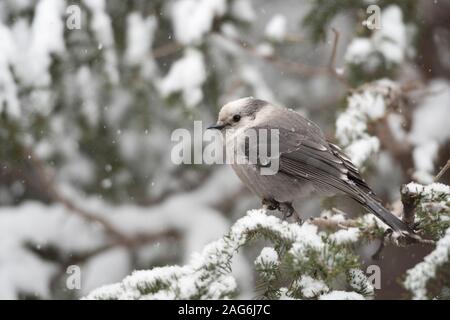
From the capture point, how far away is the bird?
3426 mm

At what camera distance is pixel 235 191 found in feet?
17.6

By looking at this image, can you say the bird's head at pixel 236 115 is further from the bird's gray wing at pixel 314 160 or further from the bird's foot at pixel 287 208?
the bird's foot at pixel 287 208

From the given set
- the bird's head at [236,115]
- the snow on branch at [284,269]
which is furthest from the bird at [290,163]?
the snow on branch at [284,269]

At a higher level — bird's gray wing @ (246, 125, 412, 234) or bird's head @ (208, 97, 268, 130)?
bird's head @ (208, 97, 268, 130)

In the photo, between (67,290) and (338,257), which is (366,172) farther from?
(67,290)

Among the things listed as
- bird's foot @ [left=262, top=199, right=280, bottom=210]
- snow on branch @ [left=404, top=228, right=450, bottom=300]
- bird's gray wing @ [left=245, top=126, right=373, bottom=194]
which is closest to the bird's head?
bird's gray wing @ [left=245, top=126, right=373, bottom=194]

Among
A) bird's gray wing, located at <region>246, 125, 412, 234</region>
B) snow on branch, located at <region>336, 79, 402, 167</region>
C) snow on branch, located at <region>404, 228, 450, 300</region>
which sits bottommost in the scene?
snow on branch, located at <region>404, 228, 450, 300</region>

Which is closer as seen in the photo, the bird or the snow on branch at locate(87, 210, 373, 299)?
the snow on branch at locate(87, 210, 373, 299)

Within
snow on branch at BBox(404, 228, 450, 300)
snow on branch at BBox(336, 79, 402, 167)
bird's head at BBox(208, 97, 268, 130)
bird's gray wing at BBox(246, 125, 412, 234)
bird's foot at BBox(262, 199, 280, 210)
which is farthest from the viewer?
bird's head at BBox(208, 97, 268, 130)

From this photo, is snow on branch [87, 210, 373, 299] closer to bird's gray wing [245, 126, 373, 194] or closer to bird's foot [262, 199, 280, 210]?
bird's gray wing [245, 126, 373, 194]

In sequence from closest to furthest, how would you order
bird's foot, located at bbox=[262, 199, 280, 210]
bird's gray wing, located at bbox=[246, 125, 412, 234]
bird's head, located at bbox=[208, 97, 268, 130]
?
bird's gray wing, located at bbox=[246, 125, 412, 234] → bird's foot, located at bbox=[262, 199, 280, 210] → bird's head, located at bbox=[208, 97, 268, 130]

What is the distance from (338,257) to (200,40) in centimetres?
253

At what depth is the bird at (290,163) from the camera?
343 cm

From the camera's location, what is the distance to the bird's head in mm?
3854
